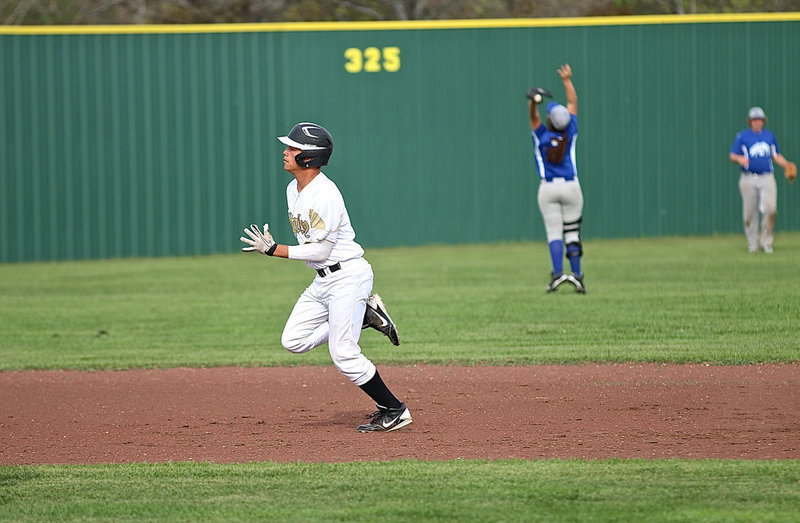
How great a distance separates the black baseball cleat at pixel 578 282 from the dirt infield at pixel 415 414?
408 cm

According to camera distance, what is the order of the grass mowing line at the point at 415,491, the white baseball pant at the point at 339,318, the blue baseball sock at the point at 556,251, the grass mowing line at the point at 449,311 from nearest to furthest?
the grass mowing line at the point at 415,491
the white baseball pant at the point at 339,318
the grass mowing line at the point at 449,311
the blue baseball sock at the point at 556,251

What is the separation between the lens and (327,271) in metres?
7.26

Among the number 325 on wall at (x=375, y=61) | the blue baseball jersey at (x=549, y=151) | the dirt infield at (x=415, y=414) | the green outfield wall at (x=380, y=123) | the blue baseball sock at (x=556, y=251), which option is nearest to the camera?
the dirt infield at (x=415, y=414)

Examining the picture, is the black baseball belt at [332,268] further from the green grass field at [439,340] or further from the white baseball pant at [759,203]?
the white baseball pant at [759,203]

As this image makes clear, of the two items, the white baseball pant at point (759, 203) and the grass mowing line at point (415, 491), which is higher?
the white baseball pant at point (759, 203)

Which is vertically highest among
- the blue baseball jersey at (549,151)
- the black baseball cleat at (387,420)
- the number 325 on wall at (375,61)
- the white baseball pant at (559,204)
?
the number 325 on wall at (375,61)

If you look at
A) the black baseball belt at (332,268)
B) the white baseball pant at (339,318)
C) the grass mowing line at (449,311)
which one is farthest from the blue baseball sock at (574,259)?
the black baseball belt at (332,268)

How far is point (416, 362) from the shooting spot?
10547 millimetres

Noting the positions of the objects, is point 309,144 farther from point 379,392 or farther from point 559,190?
point 559,190

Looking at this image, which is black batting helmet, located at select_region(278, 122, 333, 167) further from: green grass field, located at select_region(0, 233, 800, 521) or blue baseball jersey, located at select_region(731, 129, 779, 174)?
blue baseball jersey, located at select_region(731, 129, 779, 174)

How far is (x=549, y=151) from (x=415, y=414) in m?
6.54

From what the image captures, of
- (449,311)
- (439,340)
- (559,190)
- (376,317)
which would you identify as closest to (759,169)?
(559,190)

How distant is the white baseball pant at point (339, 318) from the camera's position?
7.23 m

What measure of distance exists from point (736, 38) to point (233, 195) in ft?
31.5
